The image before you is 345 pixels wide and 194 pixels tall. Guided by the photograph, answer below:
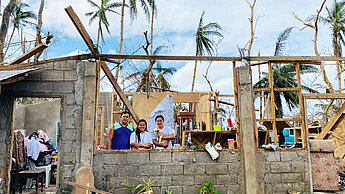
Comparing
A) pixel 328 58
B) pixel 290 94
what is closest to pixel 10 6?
pixel 328 58

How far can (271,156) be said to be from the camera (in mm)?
5691

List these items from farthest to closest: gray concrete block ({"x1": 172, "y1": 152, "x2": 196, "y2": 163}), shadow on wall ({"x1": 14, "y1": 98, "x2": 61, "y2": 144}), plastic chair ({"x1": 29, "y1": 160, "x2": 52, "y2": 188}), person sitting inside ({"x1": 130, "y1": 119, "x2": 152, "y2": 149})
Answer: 1. shadow on wall ({"x1": 14, "y1": 98, "x2": 61, "y2": 144})
2. plastic chair ({"x1": 29, "y1": 160, "x2": 52, "y2": 188})
3. person sitting inside ({"x1": 130, "y1": 119, "x2": 152, "y2": 149})
4. gray concrete block ({"x1": 172, "y1": 152, "x2": 196, "y2": 163})

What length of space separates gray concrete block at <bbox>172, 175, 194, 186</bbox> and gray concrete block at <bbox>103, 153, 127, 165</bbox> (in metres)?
1.03

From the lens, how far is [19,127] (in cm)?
1343

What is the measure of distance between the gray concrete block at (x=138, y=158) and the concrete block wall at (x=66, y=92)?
0.96 m

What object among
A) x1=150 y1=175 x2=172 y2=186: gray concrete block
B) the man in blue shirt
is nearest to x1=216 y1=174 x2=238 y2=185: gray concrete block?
x1=150 y1=175 x2=172 y2=186: gray concrete block

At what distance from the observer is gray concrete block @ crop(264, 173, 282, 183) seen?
18.5ft

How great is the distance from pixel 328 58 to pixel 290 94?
957cm

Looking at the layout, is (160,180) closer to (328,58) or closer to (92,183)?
(92,183)

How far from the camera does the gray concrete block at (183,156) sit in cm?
562

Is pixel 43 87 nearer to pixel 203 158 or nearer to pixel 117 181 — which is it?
pixel 117 181

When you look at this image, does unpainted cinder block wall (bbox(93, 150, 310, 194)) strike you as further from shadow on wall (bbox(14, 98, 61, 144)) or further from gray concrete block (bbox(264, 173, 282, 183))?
shadow on wall (bbox(14, 98, 61, 144))

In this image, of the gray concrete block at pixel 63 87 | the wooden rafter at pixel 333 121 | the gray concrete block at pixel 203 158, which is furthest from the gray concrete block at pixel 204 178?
the wooden rafter at pixel 333 121

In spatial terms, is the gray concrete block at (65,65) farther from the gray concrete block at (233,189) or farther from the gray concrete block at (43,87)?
the gray concrete block at (233,189)
